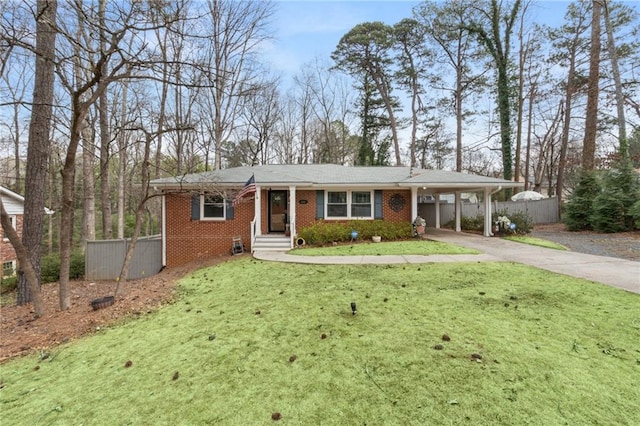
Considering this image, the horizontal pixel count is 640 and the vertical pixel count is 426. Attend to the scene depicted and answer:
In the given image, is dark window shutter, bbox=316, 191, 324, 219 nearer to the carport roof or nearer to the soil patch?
the carport roof

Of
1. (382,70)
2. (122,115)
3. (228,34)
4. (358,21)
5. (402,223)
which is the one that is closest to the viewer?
(402,223)

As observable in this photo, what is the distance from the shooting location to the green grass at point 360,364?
2131mm

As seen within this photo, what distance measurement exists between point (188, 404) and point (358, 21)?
956 inches

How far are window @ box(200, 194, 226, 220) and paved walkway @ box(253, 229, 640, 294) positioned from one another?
2.52 m

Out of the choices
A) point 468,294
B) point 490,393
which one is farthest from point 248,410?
point 468,294

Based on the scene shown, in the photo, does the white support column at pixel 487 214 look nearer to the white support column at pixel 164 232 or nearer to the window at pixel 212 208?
the window at pixel 212 208

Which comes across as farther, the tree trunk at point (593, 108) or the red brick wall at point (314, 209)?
the tree trunk at point (593, 108)

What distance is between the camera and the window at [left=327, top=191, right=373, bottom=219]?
1185 centimetres

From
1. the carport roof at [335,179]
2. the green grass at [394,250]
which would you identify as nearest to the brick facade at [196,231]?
the carport roof at [335,179]

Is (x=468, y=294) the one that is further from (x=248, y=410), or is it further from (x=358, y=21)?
(x=358, y=21)

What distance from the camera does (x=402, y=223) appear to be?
11.5 metres

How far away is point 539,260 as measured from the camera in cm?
702

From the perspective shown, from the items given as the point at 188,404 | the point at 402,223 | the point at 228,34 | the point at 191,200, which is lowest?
the point at 188,404

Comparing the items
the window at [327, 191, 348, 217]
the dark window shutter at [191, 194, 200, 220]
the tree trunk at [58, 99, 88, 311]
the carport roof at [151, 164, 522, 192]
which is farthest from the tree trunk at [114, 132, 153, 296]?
the window at [327, 191, 348, 217]
